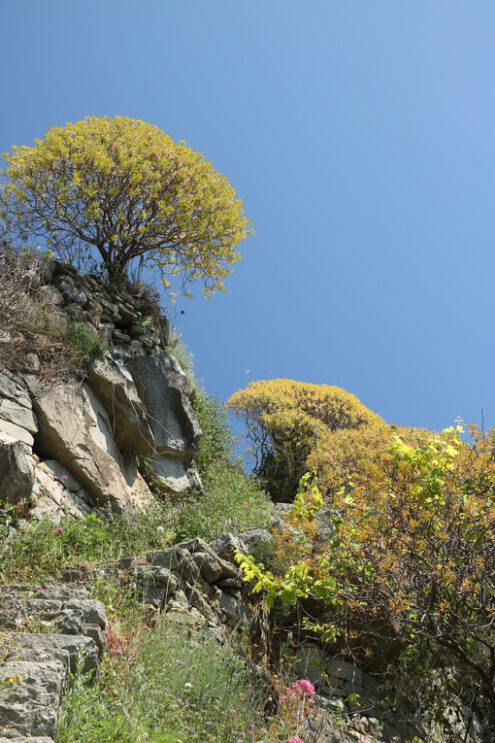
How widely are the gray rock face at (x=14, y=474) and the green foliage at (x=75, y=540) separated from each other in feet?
0.63

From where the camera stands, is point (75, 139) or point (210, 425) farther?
point (210, 425)

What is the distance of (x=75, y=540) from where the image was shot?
20.1ft

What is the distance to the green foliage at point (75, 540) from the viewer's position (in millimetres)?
5391

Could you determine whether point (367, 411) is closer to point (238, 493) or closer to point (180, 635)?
point (238, 493)

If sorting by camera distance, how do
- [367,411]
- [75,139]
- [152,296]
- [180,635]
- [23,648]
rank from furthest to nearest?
[367,411] < [152,296] < [75,139] < [180,635] < [23,648]

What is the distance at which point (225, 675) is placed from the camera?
4199mm

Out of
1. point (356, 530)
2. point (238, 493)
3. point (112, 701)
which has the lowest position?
point (112, 701)

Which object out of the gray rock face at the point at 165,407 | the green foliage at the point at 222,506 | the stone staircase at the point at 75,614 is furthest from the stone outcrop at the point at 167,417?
the stone staircase at the point at 75,614

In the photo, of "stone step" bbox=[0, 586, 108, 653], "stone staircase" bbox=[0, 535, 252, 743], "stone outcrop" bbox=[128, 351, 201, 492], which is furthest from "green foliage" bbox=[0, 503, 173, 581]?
"stone outcrop" bbox=[128, 351, 201, 492]

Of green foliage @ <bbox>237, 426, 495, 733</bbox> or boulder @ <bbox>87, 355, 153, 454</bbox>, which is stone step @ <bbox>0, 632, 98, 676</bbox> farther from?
boulder @ <bbox>87, 355, 153, 454</bbox>

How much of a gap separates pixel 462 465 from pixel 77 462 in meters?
4.92

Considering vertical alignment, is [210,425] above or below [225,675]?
above

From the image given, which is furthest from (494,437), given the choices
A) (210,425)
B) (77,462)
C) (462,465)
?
(210,425)

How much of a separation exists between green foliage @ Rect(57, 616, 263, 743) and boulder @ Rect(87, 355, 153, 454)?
4297 millimetres
